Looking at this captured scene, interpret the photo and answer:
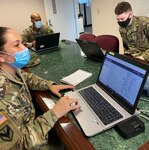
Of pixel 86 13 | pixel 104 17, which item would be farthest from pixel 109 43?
pixel 86 13

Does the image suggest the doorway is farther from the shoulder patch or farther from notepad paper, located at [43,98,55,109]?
the shoulder patch

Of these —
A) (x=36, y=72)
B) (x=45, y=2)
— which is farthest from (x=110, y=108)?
(x=45, y=2)

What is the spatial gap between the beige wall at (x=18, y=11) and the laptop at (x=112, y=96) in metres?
3.80

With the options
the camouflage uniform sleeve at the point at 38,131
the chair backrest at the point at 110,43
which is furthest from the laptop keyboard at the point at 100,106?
the chair backrest at the point at 110,43

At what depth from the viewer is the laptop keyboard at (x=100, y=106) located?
82cm

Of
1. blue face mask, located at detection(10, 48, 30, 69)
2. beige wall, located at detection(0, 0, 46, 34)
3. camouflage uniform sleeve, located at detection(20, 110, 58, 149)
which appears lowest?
camouflage uniform sleeve, located at detection(20, 110, 58, 149)

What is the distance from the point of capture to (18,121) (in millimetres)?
911

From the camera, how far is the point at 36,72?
1.62m

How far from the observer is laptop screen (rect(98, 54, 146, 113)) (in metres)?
0.81

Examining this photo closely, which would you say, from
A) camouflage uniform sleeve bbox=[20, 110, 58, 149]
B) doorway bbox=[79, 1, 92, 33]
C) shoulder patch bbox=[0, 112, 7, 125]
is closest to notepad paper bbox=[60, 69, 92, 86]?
camouflage uniform sleeve bbox=[20, 110, 58, 149]

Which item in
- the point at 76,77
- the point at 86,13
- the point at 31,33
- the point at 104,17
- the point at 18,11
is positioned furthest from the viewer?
the point at 86,13

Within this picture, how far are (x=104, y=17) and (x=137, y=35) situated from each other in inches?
78.3

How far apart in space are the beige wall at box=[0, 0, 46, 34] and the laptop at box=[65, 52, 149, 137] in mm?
3803

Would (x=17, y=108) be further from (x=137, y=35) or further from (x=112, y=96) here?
(x=137, y=35)
